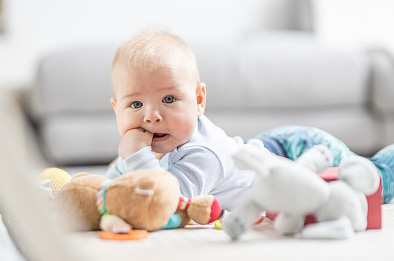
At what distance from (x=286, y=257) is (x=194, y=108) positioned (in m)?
0.36

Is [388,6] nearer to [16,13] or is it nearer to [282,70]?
[282,70]

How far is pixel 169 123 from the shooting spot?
0.81 m

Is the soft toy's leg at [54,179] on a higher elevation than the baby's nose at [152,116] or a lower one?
lower

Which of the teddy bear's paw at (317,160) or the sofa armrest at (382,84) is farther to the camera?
the sofa armrest at (382,84)

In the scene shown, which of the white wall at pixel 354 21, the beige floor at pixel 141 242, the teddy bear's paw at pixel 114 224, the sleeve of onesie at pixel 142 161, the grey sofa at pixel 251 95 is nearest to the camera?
the beige floor at pixel 141 242

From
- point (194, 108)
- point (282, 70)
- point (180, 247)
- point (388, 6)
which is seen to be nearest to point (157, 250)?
point (180, 247)

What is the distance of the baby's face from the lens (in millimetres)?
807

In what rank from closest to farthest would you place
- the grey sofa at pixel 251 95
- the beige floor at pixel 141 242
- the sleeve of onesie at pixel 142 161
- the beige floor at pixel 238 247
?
the beige floor at pixel 141 242, the beige floor at pixel 238 247, the sleeve of onesie at pixel 142 161, the grey sofa at pixel 251 95

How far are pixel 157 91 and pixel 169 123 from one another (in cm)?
5

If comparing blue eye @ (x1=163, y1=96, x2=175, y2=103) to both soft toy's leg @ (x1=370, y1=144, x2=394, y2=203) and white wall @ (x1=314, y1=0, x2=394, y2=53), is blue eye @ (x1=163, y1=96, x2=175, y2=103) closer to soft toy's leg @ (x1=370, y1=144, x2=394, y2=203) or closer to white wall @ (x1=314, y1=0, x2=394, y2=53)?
soft toy's leg @ (x1=370, y1=144, x2=394, y2=203)

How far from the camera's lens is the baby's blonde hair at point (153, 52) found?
812 mm

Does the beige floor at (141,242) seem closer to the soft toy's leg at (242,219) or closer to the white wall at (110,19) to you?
the soft toy's leg at (242,219)

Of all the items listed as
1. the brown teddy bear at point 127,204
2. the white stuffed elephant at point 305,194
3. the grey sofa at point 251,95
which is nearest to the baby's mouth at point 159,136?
the brown teddy bear at point 127,204

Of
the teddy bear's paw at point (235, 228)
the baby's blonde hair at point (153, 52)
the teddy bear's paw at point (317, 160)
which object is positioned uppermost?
the baby's blonde hair at point (153, 52)
